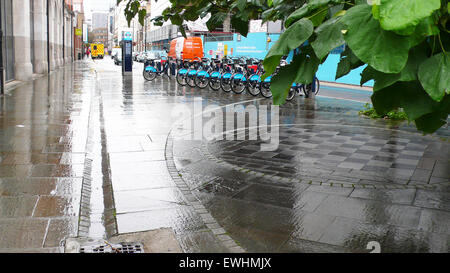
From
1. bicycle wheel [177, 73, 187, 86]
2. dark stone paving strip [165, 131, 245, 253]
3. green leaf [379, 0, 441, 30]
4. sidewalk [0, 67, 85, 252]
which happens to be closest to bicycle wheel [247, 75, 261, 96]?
bicycle wheel [177, 73, 187, 86]

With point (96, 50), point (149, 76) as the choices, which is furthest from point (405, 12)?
point (96, 50)

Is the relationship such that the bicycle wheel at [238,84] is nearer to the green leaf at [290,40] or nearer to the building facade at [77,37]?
the green leaf at [290,40]

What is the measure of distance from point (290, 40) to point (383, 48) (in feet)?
0.99

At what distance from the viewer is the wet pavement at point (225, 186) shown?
4082mm

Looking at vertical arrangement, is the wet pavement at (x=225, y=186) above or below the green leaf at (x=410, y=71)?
below

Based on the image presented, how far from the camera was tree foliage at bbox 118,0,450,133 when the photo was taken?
1229mm

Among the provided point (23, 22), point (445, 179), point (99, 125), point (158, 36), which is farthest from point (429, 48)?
point (158, 36)

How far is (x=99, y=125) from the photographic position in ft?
32.5

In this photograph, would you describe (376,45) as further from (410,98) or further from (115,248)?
(115,248)

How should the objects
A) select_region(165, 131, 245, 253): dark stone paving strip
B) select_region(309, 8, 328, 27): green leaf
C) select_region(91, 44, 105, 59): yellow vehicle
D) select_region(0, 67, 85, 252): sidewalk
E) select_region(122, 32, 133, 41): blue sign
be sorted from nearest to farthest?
select_region(309, 8, 328, 27): green leaf → select_region(165, 131, 245, 253): dark stone paving strip → select_region(0, 67, 85, 252): sidewalk → select_region(122, 32, 133, 41): blue sign → select_region(91, 44, 105, 59): yellow vehicle

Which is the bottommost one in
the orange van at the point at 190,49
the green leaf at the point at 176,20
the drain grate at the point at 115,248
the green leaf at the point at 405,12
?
the drain grate at the point at 115,248

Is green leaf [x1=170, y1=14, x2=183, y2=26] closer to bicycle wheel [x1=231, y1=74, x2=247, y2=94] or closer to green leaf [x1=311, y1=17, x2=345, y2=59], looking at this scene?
green leaf [x1=311, y1=17, x2=345, y2=59]

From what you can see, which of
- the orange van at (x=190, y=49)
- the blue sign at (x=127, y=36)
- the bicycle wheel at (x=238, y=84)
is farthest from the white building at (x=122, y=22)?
the orange van at (x=190, y=49)

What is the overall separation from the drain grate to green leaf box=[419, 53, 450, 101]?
2.73 m
